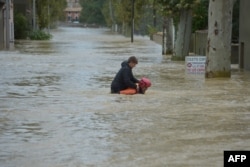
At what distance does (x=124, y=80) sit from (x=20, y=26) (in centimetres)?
5841

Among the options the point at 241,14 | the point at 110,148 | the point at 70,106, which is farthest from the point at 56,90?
the point at 241,14

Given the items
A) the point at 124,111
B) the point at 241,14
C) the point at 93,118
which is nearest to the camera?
the point at 93,118

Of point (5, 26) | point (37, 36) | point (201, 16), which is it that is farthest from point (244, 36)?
point (37, 36)

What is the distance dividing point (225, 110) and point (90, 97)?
14.7 ft

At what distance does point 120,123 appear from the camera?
14.4 meters

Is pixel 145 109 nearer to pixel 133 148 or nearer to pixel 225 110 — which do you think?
pixel 225 110

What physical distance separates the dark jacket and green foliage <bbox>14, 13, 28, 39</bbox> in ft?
183

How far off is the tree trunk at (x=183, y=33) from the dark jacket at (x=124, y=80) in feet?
61.0

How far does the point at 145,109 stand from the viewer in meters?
16.6

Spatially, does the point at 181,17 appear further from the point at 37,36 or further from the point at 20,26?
the point at 37,36

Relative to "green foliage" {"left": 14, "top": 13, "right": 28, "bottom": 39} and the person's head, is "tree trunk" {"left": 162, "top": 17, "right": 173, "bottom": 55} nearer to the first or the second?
the person's head

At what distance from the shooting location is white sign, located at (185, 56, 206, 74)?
91.9 ft

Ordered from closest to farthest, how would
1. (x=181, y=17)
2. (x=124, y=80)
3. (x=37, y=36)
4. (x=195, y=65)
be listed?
(x=124, y=80) → (x=195, y=65) → (x=181, y=17) → (x=37, y=36)

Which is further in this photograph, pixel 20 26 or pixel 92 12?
pixel 92 12
